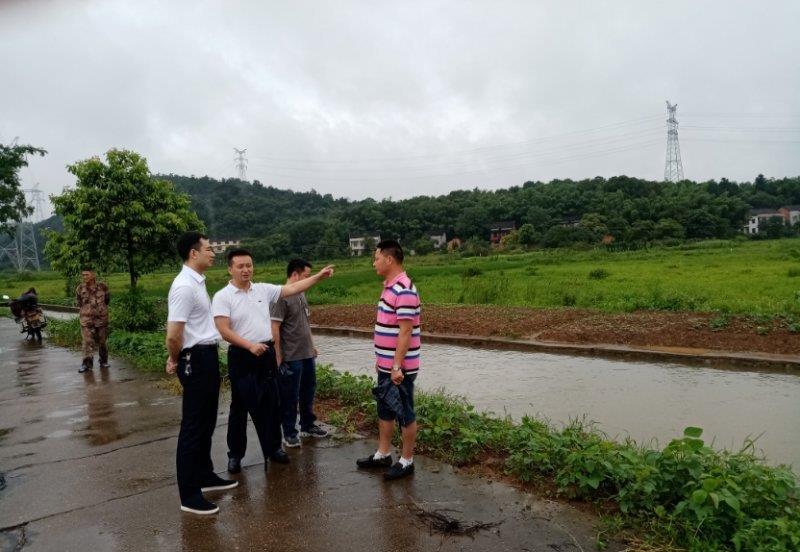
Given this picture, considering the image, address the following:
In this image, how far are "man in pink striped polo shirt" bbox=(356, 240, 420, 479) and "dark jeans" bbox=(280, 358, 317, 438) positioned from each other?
109 centimetres

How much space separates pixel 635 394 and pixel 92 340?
8492 millimetres

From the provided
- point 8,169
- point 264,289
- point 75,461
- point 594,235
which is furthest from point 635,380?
point 594,235

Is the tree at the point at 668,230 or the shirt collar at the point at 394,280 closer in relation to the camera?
the shirt collar at the point at 394,280

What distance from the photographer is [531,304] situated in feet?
53.0

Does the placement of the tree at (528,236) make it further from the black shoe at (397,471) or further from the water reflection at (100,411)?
the black shoe at (397,471)

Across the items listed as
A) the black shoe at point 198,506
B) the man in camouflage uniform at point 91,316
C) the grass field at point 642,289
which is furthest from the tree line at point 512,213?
the black shoe at point 198,506

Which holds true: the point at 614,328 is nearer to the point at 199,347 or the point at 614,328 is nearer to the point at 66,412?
the point at 199,347

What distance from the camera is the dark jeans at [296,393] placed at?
5.07 m

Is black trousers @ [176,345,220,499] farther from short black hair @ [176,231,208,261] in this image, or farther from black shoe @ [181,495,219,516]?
short black hair @ [176,231,208,261]

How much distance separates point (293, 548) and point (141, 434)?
3.12 m

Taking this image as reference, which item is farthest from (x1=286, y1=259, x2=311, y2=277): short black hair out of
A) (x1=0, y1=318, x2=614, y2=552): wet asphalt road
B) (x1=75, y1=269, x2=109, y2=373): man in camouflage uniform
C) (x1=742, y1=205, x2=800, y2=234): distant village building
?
(x1=742, y1=205, x2=800, y2=234): distant village building

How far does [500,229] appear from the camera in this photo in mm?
71062

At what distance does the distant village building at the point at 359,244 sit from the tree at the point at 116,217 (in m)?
49.3

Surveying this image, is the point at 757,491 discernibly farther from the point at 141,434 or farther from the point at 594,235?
the point at 594,235
